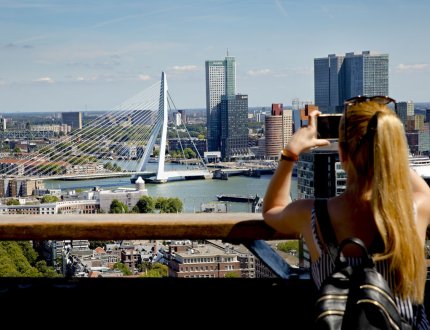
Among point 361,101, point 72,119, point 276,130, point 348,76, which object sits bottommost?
point 361,101

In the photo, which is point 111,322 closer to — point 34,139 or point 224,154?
point 224,154

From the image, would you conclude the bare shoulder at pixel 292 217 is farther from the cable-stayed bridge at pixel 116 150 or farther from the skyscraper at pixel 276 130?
the skyscraper at pixel 276 130

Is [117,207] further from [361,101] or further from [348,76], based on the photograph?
[348,76]

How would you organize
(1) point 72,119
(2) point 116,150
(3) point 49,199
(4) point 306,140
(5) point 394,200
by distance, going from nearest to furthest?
(5) point 394,200, (4) point 306,140, (3) point 49,199, (2) point 116,150, (1) point 72,119

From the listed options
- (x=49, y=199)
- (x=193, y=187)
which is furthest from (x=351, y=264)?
(x=193, y=187)

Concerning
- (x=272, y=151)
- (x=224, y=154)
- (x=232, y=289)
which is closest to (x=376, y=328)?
(x=232, y=289)

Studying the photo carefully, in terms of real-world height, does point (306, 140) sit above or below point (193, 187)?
above

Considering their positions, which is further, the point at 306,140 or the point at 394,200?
the point at 306,140
